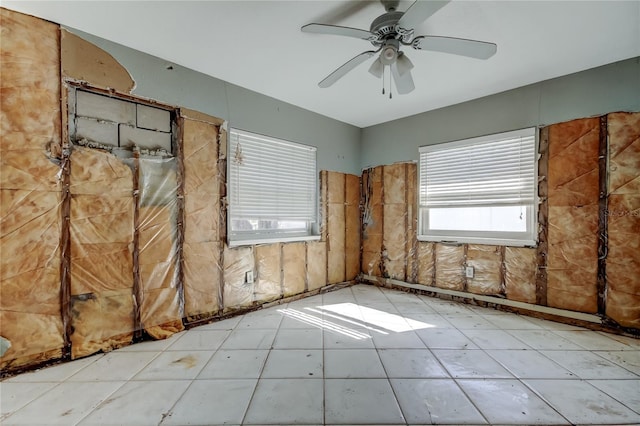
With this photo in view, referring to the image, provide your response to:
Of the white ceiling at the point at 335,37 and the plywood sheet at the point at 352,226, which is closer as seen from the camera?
the white ceiling at the point at 335,37

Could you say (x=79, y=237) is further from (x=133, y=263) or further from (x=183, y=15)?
(x=183, y=15)

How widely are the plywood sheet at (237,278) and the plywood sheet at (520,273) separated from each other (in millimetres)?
3172

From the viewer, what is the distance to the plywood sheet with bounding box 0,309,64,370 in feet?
6.44

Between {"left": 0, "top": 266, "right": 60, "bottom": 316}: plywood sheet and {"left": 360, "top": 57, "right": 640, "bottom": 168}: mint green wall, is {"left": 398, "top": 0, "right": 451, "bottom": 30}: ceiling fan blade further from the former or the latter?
{"left": 0, "top": 266, "right": 60, "bottom": 316}: plywood sheet

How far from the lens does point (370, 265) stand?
4.66 meters

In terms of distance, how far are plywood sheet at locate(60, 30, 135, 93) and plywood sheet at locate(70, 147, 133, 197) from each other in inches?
24.4

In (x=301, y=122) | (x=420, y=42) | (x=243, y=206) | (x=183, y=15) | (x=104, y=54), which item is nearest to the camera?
(x=420, y=42)

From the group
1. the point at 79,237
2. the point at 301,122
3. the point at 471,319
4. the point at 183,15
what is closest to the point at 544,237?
the point at 471,319

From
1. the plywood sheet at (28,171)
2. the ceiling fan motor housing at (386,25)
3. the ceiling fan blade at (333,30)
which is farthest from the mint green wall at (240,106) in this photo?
the ceiling fan motor housing at (386,25)

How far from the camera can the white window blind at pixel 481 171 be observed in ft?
10.6

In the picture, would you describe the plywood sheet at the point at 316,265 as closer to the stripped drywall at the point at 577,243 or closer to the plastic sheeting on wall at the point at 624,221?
the stripped drywall at the point at 577,243

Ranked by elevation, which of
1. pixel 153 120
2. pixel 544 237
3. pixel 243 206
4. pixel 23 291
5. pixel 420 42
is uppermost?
pixel 420 42

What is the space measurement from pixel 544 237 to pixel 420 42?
2644mm

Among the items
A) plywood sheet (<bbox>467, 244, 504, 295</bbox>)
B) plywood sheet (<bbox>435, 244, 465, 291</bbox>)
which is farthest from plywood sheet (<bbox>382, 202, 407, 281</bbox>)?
plywood sheet (<bbox>467, 244, 504, 295</bbox>)
